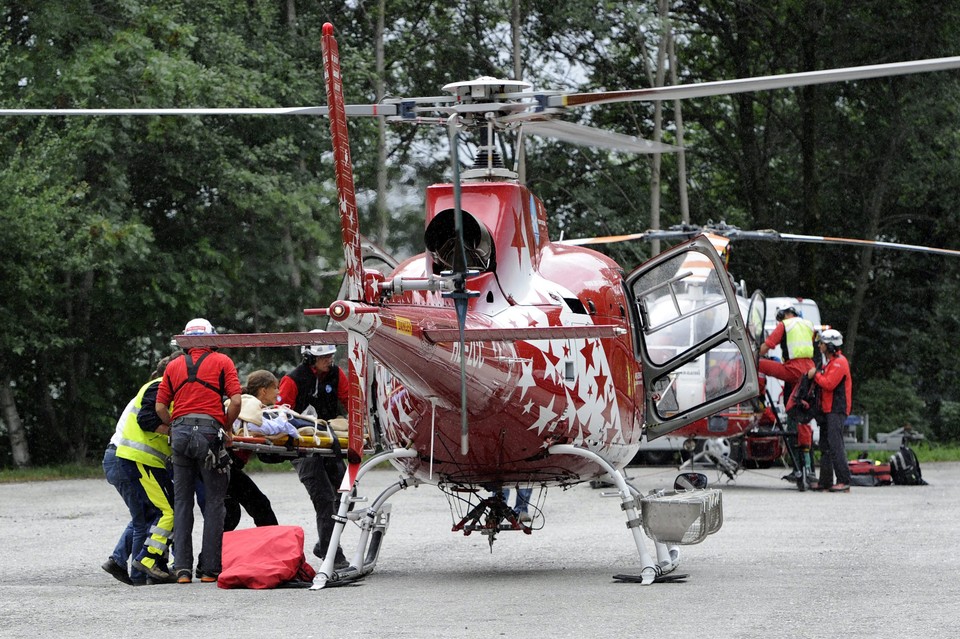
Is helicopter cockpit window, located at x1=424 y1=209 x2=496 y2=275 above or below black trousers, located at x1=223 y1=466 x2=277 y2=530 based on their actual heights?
above

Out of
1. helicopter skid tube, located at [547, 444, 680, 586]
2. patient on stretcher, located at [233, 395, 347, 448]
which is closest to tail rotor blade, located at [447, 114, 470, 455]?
helicopter skid tube, located at [547, 444, 680, 586]

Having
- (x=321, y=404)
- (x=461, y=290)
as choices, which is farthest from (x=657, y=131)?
(x=461, y=290)

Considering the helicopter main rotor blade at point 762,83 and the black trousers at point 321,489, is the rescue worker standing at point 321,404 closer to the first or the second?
the black trousers at point 321,489

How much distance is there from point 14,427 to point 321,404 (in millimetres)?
16502

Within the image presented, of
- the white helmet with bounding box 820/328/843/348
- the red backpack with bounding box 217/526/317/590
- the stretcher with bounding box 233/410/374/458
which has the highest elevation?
the white helmet with bounding box 820/328/843/348

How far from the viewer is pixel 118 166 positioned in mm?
25516

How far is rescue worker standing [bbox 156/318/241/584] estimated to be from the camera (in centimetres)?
1062

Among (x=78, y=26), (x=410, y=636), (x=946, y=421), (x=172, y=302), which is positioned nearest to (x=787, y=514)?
(x=410, y=636)

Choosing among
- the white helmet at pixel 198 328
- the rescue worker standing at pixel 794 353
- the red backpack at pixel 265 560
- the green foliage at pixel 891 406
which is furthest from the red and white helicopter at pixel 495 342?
the green foliage at pixel 891 406

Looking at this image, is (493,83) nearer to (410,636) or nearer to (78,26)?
(410,636)

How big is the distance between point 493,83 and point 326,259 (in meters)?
18.9

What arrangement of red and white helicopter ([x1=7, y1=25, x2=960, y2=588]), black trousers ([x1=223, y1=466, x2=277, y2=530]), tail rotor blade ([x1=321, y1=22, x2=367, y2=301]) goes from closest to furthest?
tail rotor blade ([x1=321, y1=22, x2=367, y2=301])
red and white helicopter ([x1=7, y1=25, x2=960, y2=588])
black trousers ([x1=223, y1=466, x2=277, y2=530])

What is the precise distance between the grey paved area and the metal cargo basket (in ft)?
1.14

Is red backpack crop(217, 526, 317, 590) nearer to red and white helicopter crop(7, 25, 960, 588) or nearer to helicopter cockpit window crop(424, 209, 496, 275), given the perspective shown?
red and white helicopter crop(7, 25, 960, 588)
